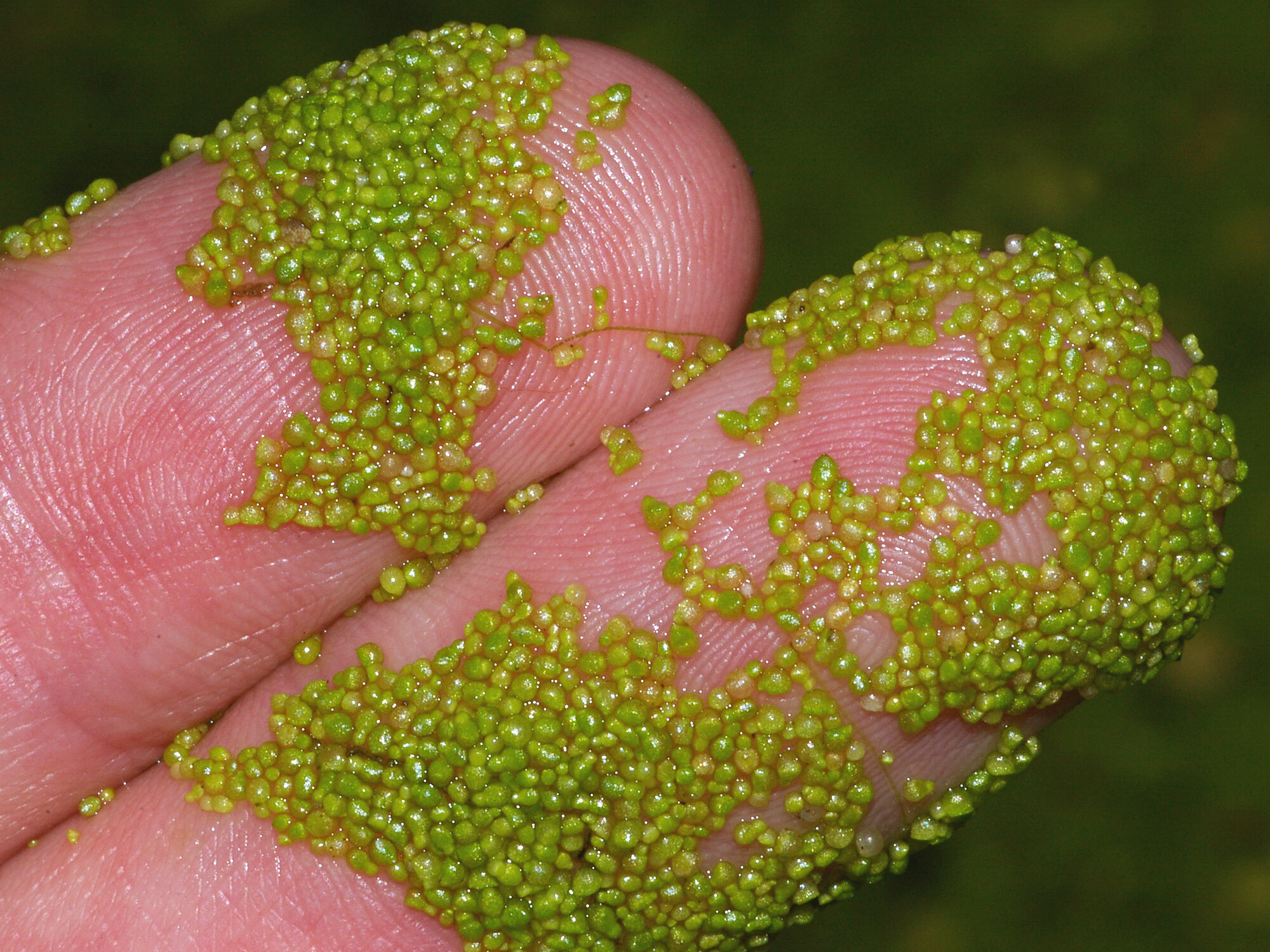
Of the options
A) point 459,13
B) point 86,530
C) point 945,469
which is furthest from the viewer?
point 459,13

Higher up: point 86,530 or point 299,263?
point 299,263

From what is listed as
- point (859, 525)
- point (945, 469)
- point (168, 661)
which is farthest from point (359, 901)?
point (945, 469)

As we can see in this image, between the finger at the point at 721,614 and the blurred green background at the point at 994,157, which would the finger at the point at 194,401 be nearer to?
the finger at the point at 721,614

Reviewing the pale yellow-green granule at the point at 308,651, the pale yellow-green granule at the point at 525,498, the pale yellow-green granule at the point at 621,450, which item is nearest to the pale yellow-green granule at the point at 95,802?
the pale yellow-green granule at the point at 308,651

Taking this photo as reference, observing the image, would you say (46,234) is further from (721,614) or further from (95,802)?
(721,614)

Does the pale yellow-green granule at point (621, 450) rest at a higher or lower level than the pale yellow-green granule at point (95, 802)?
higher

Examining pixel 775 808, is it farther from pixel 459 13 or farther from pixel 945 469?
pixel 459 13

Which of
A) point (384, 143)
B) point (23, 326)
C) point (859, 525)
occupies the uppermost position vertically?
point (384, 143)
